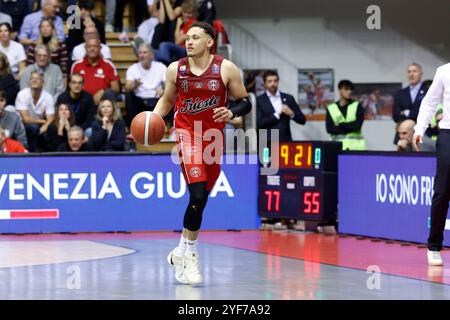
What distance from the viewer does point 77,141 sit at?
1644 centimetres

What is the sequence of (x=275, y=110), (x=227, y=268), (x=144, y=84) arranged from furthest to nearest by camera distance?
(x=144, y=84), (x=275, y=110), (x=227, y=268)

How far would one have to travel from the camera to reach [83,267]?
1185cm

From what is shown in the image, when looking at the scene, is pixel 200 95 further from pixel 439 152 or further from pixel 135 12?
pixel 135 12

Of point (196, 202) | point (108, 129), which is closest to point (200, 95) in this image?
point (196, 202)

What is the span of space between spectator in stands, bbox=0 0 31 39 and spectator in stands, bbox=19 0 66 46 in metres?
0.30

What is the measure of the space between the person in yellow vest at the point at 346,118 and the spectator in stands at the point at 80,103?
411 centimetres

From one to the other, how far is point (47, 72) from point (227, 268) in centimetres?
769

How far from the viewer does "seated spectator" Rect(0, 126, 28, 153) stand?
16188 millimetres

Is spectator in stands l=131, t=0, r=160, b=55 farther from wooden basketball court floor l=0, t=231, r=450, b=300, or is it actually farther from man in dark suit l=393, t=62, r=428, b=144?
wooden basketball court floor l=0, t=231, r=450, b=300

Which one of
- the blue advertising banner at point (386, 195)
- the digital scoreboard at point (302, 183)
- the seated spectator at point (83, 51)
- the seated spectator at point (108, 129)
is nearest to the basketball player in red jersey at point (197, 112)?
the blue advertising banner at point (386, 195)

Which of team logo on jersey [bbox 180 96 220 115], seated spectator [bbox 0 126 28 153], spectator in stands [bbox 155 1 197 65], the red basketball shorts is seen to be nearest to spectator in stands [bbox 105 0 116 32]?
spectator in stands [bbox 155 1 197 65]

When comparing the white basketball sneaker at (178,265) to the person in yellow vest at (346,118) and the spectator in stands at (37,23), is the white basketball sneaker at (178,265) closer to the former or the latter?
the person in yellow vest at (346,118)
